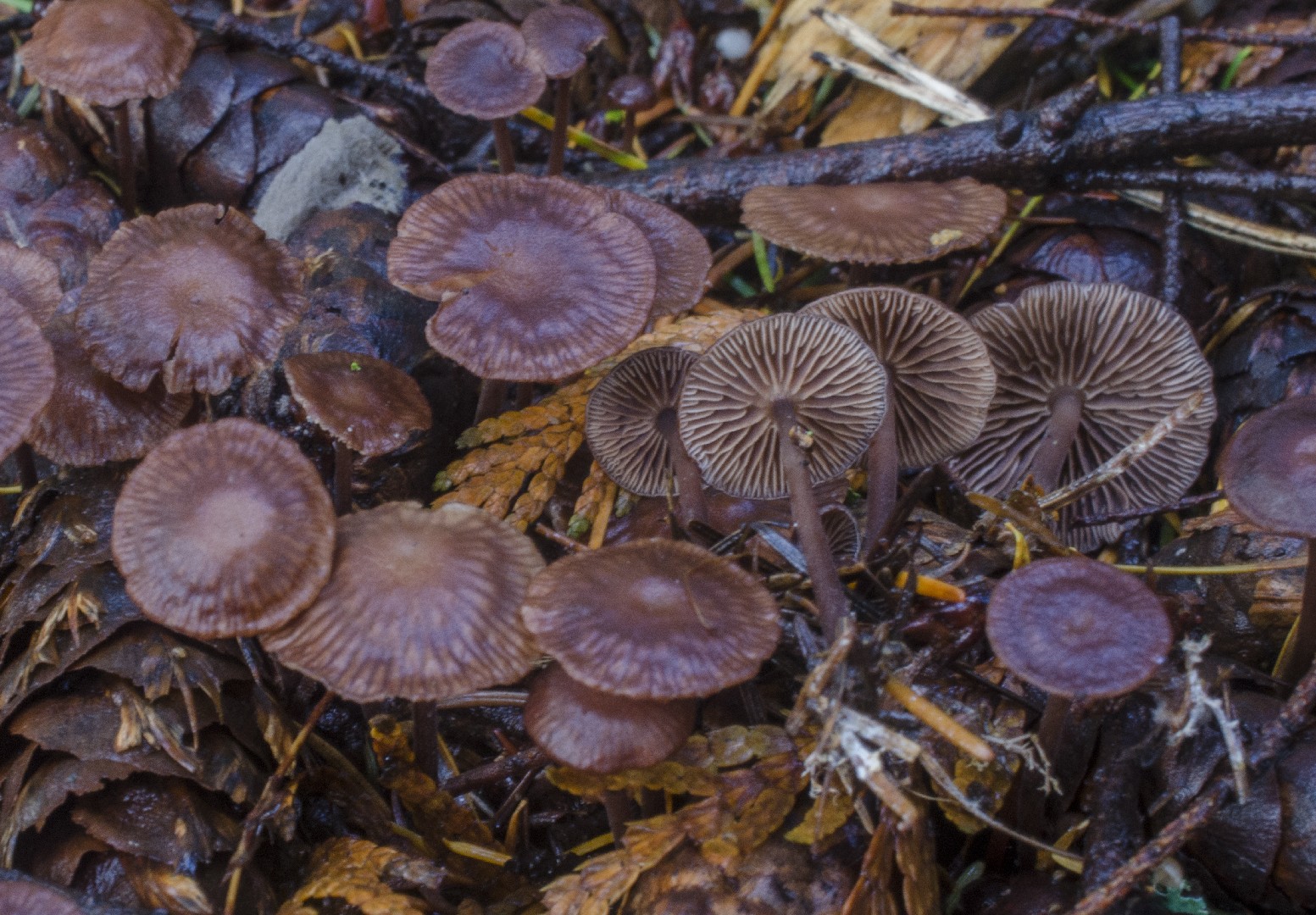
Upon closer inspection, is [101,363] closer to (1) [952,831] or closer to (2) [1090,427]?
(1) [952,831]

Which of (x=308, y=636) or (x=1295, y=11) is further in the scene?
(x=1295, y=11)

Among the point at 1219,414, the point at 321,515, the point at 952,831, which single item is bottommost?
the point at 952,831

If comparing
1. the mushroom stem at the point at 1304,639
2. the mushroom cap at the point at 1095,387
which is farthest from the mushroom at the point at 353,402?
the mushroom stem at the point at 1304,639

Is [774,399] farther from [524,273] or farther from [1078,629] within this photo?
[1078,629]

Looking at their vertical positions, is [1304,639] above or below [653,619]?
above

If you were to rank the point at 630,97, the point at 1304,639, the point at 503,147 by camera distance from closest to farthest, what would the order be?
the point at 1304,639, the point at 503,147, the point at 630,97

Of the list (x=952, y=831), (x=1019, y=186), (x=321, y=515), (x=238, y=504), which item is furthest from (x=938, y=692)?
(x=1019, y=186)

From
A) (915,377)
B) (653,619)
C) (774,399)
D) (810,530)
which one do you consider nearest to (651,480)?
(774,399)
